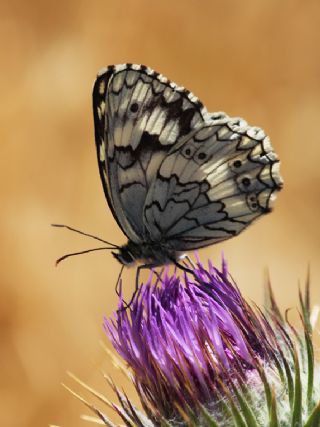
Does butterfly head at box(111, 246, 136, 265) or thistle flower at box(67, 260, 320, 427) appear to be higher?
butterfly head at box(111, 246, 136, 265)

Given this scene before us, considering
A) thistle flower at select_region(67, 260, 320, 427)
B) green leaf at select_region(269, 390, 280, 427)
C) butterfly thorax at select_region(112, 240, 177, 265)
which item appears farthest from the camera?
butterfly thorax at select_region(112, 240, 177, 265)

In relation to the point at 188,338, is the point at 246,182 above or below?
above

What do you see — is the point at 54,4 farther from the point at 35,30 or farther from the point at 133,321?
the point at 133,321

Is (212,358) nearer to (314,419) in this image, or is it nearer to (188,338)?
(188,338)

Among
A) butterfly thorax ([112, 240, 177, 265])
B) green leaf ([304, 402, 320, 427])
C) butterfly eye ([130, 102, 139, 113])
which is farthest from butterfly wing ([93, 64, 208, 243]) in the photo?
green leaf ([304, 402, 320, 427])

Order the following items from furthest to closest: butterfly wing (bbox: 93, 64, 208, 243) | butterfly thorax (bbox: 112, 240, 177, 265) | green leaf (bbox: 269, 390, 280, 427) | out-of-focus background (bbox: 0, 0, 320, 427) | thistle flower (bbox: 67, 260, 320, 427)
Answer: out-of-focus background (bbox: 0, 0, 320, 427) < butterfly thorax (bbox: 112, 240, 177, 265) < butterfly wing (bbox: 93, 64, 208, 243) < thistle flower (bbox: 67, 260, 320, 427) < green leaf (bbox: 269, 390, 280, 427)

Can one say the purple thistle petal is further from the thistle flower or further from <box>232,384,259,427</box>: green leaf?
<box>232,384,259,427</box>: green leaf

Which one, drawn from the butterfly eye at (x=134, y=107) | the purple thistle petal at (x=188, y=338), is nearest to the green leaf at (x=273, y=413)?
the purple thistle petal at (x=188, y=338)

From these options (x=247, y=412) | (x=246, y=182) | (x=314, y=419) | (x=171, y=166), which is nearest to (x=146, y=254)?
(x=171, y=166)
